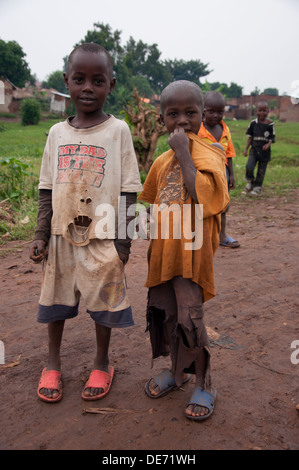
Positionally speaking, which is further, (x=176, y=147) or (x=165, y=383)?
(x=165, y=383)

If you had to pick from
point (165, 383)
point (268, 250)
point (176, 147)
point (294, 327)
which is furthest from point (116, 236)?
point (268, 250)

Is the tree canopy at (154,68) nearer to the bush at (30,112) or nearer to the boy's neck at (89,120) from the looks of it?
the bush at (30,112)

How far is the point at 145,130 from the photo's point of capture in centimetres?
809

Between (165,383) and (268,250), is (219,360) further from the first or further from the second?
(268,250)

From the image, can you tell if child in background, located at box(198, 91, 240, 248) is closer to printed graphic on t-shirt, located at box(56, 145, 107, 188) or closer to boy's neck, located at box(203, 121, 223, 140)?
boy's neck, located at box(203, 121, 223, 140)

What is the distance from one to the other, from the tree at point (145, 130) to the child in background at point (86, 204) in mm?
6099

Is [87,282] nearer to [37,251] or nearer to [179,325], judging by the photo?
[37,251]

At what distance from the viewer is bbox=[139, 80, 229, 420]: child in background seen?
5.59 ft

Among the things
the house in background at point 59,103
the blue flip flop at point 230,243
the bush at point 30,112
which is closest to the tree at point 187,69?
the house in background at point 59,103

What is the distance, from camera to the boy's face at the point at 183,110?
1.72m

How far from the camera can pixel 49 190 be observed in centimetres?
201

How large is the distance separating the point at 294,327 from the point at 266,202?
4.33 m

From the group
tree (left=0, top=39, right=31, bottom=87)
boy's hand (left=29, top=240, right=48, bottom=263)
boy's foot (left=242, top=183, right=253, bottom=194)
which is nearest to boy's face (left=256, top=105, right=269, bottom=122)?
boy's foot (left=242, top=183, right=253, bottom=194)

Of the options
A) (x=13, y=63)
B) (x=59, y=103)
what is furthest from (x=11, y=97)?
(x=13, y=63)
